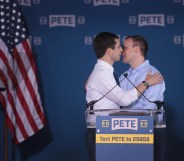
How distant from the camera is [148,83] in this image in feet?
10.4

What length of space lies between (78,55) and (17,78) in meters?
0.80

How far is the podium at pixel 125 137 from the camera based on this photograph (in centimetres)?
274


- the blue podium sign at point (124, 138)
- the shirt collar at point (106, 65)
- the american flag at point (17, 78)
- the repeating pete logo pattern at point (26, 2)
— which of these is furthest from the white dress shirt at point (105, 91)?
the repeating pete logo pattern at point (26, 2)


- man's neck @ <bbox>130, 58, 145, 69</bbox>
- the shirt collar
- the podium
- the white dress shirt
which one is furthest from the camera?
man's neck @ <bbox>130, 58, 145, 69</bbox>

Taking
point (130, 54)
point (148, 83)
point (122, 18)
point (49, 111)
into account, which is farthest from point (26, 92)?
point (148, 83)

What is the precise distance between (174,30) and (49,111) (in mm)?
1806

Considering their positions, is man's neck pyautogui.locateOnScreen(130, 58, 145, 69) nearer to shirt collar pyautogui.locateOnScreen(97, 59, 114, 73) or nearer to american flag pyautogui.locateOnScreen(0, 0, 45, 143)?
shirt collar pyautogui.locateOnScreen(97, 59, 114, 73)

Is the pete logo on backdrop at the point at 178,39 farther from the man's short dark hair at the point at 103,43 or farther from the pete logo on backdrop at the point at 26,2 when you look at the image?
the man's short dark hair at the point at 103,43

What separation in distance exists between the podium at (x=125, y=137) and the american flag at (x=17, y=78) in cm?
236

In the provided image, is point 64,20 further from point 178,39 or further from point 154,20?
point 178,39

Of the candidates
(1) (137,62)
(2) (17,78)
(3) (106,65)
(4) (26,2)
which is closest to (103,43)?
(3) (106,65)

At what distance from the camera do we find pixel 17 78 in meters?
5.05

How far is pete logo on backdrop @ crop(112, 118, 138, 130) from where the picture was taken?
2.76 m

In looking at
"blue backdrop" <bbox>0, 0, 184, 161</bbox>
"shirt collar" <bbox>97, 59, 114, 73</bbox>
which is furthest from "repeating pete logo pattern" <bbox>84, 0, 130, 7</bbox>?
"shirt collar" <bbox>97, 59, 114, 73</bbox>
